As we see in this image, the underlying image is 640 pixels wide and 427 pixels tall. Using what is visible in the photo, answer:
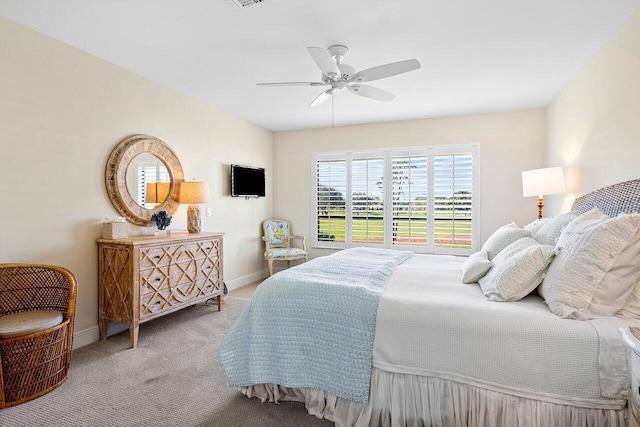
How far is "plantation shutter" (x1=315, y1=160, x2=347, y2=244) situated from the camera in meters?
5.67

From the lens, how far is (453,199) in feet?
16.3

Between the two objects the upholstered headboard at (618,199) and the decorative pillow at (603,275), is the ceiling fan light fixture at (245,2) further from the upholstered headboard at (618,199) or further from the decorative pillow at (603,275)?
A: the upholstered headboard at (618,199)

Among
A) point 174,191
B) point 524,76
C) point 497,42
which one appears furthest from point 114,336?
point 524,76

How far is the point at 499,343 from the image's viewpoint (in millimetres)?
1577

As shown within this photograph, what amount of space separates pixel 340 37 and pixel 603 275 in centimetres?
231

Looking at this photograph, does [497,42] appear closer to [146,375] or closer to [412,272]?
[412,272]

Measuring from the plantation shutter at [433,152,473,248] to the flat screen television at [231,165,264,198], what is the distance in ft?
8.92

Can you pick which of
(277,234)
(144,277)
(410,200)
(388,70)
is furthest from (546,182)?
(144,277)

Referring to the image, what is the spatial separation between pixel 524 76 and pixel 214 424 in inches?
160

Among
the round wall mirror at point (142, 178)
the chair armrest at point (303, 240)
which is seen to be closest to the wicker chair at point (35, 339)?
the round wall mirror at point (142, 178)

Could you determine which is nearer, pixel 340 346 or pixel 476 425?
pixel 476 425

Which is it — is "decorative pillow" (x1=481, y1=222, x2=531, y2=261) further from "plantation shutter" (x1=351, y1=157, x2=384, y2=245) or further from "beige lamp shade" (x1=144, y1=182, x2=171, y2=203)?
"beige lamp shade" (x1=144, y1=182, x2=171, y2=203)

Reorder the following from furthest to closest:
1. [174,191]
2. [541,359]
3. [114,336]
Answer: [174,191] < [114,336] < [541,359]

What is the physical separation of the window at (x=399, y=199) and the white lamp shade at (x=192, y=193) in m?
2.31
